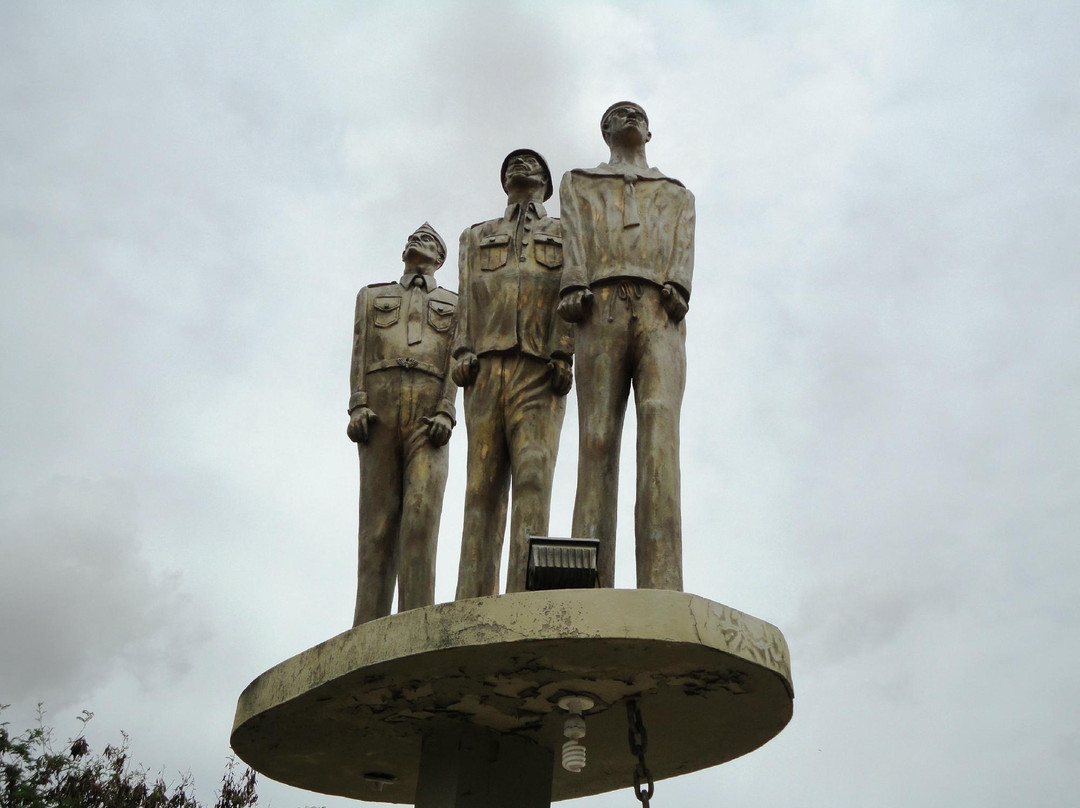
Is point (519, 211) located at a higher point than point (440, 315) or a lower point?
higher

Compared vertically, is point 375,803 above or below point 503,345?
below

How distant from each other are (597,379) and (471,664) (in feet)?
7.20

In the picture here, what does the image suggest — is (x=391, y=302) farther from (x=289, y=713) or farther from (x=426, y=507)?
(x=289, y=713)

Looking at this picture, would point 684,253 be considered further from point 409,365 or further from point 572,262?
point 409,365

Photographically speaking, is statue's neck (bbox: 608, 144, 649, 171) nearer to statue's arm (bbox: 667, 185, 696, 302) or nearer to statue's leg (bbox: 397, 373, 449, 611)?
statue's arm (bbox: 667, 185, 696, 302)

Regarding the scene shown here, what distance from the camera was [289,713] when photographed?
7.39 meters

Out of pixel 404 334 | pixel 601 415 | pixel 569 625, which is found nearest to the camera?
pixel 569 625

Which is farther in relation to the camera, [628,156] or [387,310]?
[387,310]

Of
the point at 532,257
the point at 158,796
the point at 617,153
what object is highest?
the point at 617,153

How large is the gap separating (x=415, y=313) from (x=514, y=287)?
1359 millimetres

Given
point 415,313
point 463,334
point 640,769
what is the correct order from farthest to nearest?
point 415,313 → point 463,334 → point 640,769

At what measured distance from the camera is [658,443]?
7652 mm

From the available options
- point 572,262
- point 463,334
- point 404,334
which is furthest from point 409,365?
point 572,262

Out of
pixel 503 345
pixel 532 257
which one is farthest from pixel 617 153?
pixel 503 345
